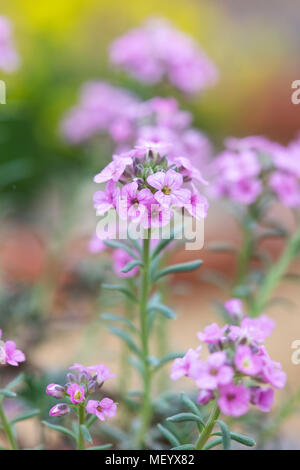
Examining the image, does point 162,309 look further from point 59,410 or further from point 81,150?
point 81,150

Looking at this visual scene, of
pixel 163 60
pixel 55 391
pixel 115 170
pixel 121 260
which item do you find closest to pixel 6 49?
pixel 163 60

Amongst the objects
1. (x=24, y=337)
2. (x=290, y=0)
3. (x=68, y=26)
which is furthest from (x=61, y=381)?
(x=290, y=0)

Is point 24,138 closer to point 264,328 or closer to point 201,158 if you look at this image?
point 201,158

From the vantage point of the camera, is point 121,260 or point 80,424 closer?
point 80,424

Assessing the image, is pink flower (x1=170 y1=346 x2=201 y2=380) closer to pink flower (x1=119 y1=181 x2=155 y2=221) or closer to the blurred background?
pink flower (x1=119 y1=181 x2=155 y2=221)

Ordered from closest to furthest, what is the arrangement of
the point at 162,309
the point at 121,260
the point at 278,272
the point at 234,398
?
the point at 234,398 < the point at 162,309 < the point at 121,260 < the point at 278,272

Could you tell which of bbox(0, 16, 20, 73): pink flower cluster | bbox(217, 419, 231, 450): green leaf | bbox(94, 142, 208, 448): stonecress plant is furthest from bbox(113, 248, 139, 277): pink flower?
bbox(0, 16, 20, 73): pink flower cluster

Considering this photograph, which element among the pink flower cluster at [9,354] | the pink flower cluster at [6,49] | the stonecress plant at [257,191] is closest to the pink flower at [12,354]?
the pink flower cluster at [9,354]
